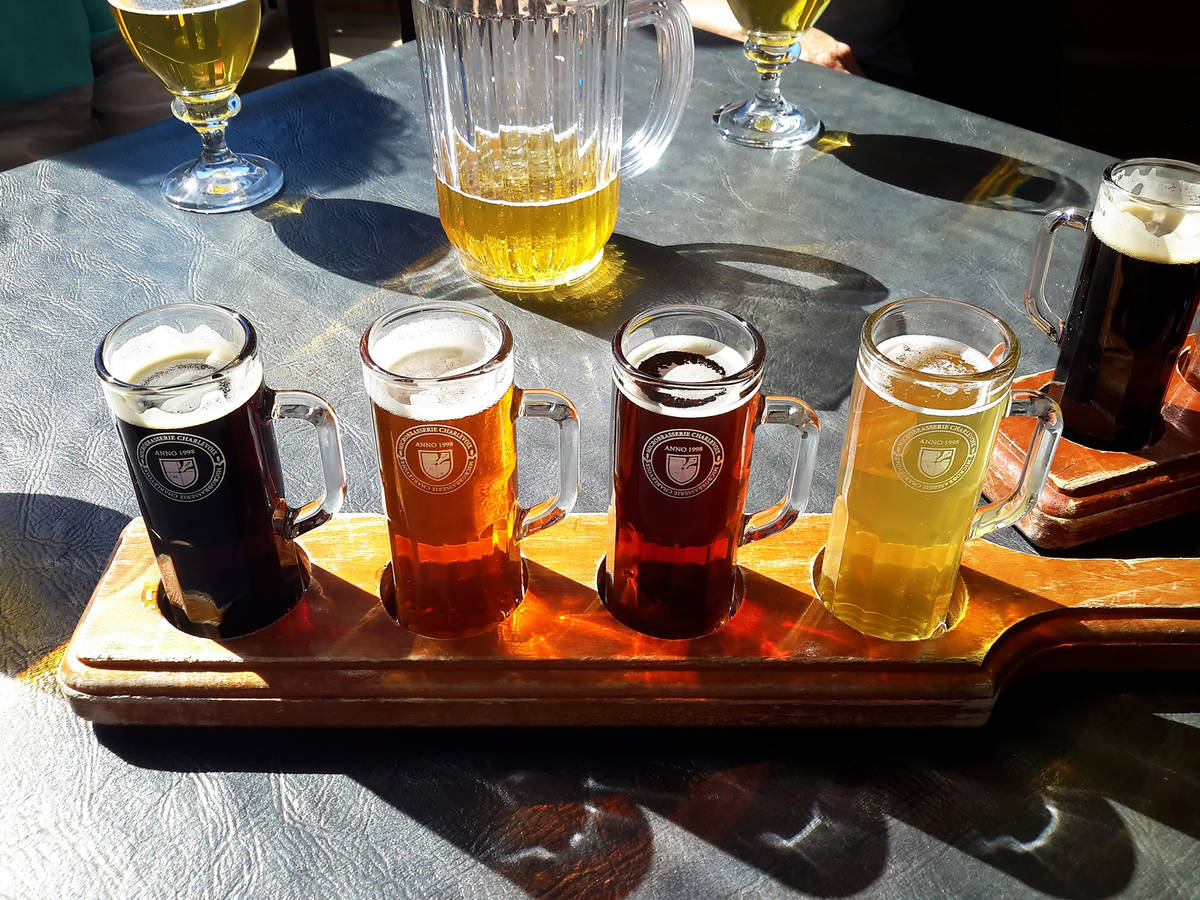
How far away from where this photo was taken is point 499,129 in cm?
98

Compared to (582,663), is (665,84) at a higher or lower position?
higher

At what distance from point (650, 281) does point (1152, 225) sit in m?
0.48

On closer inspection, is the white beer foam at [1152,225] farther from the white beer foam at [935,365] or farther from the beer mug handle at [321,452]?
the beer mug handle at [321,452]

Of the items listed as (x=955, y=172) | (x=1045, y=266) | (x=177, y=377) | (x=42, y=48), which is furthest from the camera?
(x=42, y=48)

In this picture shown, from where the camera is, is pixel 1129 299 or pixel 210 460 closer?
pixel 210 460

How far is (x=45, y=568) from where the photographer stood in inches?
30.0

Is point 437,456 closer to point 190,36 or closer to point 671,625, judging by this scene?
point 671,625

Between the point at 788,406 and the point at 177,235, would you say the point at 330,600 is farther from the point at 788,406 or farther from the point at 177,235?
the point at 177,235

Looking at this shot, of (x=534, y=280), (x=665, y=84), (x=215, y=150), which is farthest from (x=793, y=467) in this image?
(x=215, y=150)

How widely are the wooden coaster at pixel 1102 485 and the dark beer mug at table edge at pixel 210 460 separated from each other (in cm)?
51

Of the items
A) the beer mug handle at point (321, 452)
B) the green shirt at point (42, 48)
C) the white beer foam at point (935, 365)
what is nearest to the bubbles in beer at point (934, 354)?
the white beer foam at point (935, 365)

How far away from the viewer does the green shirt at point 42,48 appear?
2.11 meters

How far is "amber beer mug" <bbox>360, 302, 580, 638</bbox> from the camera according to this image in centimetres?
60

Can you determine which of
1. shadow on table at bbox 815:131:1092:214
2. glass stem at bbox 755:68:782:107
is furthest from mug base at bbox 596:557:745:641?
glass stem at bbox 755:68:782:107
